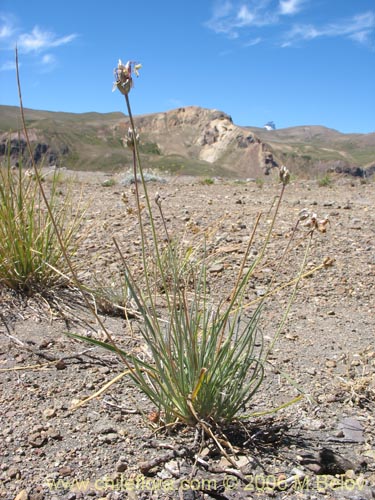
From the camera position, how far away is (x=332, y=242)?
14.7 feet

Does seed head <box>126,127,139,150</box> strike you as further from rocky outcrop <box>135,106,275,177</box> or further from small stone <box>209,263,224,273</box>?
rocky outcrop <box>135,106,275,177</box>

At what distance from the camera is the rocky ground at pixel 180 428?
159cm

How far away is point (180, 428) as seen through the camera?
1.85 meters

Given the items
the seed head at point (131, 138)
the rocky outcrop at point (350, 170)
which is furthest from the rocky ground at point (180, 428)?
the rocky outcrop at point (350, 170)

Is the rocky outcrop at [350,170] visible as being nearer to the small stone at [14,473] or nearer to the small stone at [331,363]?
the small stone at [331,363]

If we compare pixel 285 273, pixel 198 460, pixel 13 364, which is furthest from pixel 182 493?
pixel 285 273

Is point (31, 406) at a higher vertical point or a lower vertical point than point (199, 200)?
lower

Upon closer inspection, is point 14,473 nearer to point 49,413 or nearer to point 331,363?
point 49,413

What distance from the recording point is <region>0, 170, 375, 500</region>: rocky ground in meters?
1.59

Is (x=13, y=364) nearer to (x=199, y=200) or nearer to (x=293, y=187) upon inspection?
(x=199, y=200)

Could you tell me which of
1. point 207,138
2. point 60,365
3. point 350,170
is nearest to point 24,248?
point 60,365

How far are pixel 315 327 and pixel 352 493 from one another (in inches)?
62.7

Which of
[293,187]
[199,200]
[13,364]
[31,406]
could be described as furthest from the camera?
[293,187]

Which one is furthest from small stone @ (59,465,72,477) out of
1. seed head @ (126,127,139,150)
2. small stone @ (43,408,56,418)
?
seed head @ (126,127,139,150)
